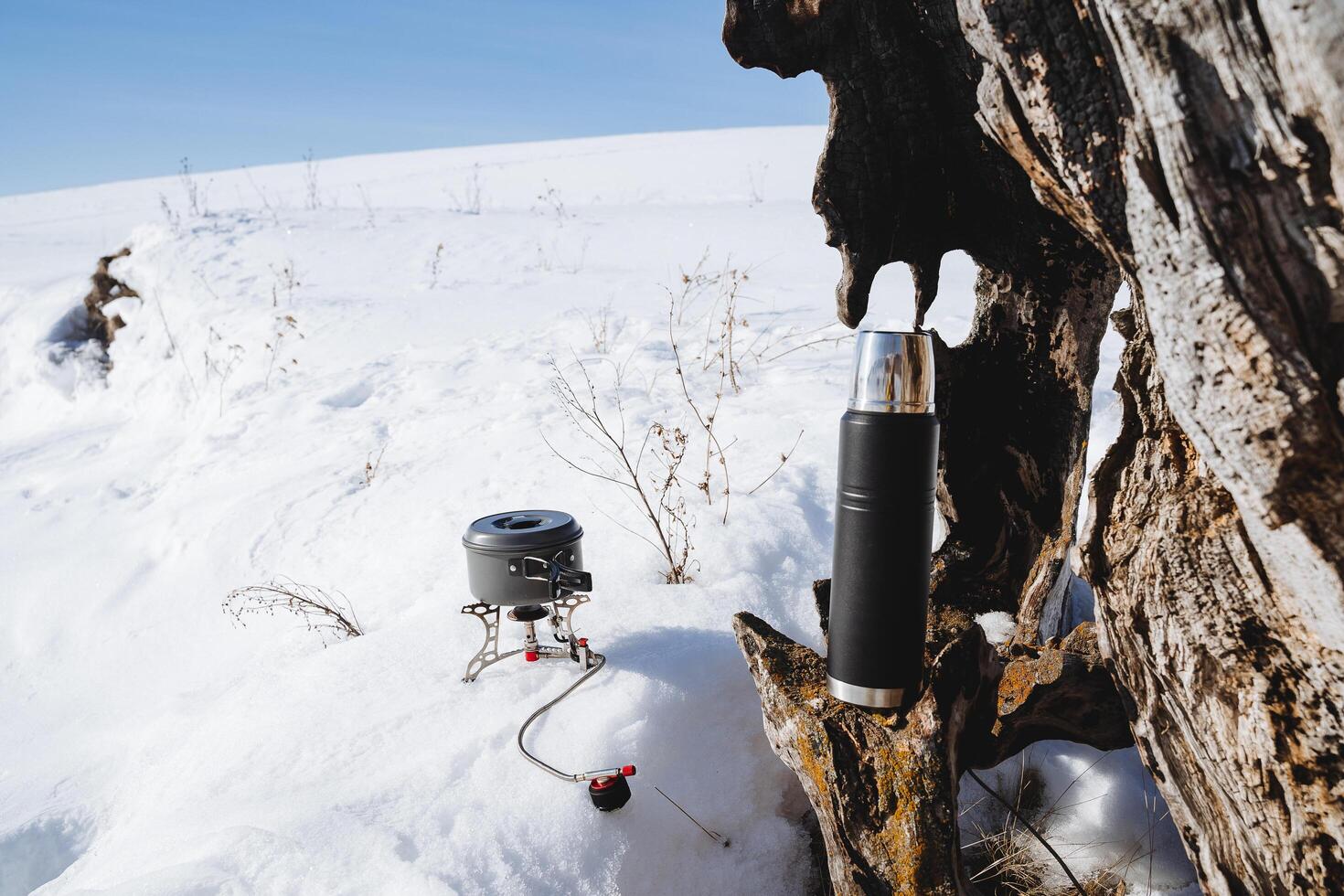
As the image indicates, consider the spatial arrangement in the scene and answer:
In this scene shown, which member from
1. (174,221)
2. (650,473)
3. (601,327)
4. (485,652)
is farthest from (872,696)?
(174,221)

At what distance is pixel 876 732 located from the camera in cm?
169

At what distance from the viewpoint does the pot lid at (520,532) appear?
2377 mm

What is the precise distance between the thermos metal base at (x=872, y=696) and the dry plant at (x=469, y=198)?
11.3 metres

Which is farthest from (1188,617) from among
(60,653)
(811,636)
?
(60,653)

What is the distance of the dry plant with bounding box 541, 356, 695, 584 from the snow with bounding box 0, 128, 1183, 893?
0.08m

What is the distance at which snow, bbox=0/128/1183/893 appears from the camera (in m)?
2.00

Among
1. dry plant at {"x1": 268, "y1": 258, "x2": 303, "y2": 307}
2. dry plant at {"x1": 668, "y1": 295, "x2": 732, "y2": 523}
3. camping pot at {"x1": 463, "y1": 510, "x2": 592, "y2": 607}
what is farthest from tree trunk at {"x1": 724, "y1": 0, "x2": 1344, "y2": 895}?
dry plant at {"x1": 268, "y1": 258, "x2": 303, "y2": 307}

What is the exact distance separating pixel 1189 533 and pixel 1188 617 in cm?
14

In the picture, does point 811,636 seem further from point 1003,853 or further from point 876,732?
point 876,732

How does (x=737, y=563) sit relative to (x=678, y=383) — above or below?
below

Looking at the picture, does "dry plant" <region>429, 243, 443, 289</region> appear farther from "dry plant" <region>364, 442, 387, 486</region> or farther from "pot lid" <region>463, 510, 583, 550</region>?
"pot lid" <region>463, 510, 583, 550</region>

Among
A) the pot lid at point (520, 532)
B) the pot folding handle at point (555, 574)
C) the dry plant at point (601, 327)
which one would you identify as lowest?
the pot folding handle at point (555, 574)

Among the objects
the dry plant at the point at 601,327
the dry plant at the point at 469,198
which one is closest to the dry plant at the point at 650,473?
the dry plant at the point at 601,327

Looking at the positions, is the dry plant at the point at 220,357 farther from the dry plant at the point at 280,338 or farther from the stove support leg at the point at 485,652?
the stove support leg at the point at 485,652
